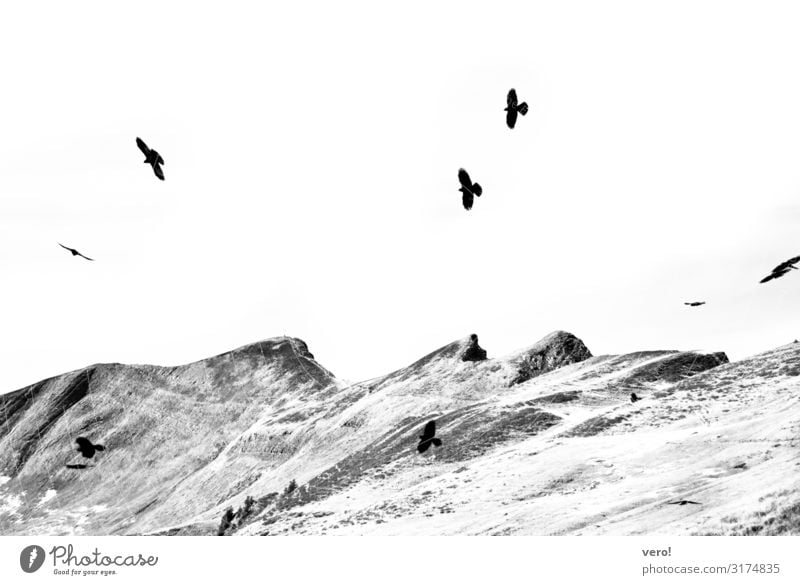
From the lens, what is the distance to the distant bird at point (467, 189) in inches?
1499

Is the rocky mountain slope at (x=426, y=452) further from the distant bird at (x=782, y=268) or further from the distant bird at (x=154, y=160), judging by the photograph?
the distant bird at (x=154, y=160)

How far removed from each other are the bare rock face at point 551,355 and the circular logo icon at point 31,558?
98.8 metres

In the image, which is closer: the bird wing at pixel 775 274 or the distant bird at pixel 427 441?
the bird wing at pixel 775 274

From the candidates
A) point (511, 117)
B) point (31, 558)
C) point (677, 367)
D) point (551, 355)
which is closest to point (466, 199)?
point (511, 117)

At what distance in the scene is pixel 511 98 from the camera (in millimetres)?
40312

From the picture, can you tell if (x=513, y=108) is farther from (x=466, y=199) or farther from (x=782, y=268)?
(x=782, y=268)

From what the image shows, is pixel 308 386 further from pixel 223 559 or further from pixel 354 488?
pixel 223 559

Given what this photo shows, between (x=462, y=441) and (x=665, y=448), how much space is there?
26.7 metres

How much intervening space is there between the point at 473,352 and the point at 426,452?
5505cm

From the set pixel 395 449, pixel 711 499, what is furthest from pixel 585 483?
pixel 395 449

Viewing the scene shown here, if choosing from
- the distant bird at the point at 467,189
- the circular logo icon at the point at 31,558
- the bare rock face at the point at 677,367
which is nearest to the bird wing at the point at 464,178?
the distant bird at the point at 467,189

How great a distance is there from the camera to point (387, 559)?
46.3 metres

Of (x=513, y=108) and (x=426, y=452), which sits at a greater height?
(x=513, y=108)

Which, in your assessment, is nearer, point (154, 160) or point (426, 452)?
point (154, 160)
